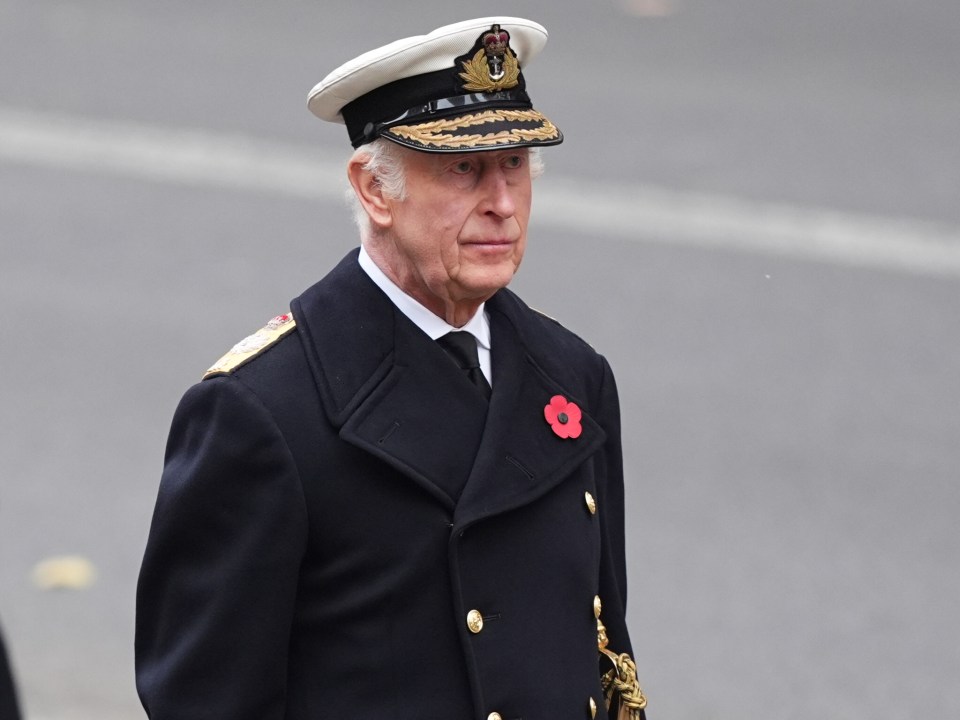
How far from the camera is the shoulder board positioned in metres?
2.87

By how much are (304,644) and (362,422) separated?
0.38 m

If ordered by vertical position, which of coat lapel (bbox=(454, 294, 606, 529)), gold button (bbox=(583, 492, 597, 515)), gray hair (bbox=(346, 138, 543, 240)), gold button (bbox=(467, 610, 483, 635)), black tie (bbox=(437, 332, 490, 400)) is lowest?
gold button (bbox=(467, 610, 483, 635))

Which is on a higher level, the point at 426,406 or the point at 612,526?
the point at 426,406

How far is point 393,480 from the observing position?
285 cm

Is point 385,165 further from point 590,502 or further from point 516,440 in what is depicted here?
point 590,502

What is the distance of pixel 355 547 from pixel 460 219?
565mm

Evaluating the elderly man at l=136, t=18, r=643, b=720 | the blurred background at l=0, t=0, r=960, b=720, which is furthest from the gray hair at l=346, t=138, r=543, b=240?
the blurred background at l=0, t=0, r=960, b=720

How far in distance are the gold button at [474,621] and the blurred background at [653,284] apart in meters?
2.74

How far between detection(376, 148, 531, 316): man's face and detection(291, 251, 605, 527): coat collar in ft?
0.51

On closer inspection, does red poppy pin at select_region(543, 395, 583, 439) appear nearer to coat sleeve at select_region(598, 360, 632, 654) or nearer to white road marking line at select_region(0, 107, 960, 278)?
coat sleeve at select_region(598, 360, 632, 654)

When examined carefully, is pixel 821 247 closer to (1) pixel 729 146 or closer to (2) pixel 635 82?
(1) pixel 729 146

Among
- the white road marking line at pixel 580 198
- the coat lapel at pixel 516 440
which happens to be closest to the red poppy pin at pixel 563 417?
the coat lapel at pixel 516 440

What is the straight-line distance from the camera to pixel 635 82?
940 centimetres

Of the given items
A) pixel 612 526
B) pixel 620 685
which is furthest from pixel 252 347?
pixel 620 685
